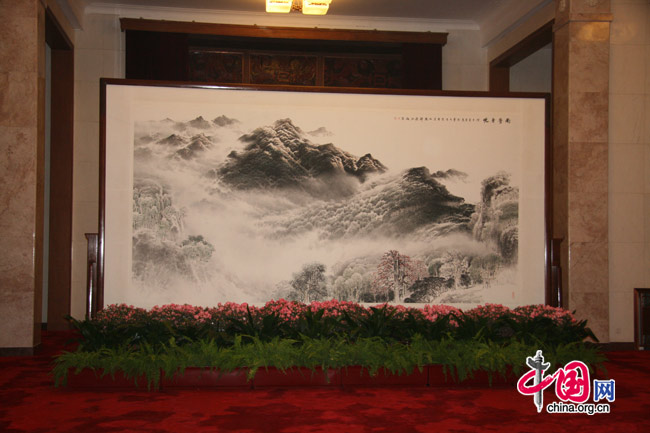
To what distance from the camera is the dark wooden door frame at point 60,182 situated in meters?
8.70

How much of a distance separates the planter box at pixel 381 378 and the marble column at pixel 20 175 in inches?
134

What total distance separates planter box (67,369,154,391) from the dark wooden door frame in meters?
4.12

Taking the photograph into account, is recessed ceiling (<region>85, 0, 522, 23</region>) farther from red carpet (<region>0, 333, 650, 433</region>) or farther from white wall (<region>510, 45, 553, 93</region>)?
red carpet (<region>0, 333, 650, 433</region>)

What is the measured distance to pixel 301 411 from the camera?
4.15 meters

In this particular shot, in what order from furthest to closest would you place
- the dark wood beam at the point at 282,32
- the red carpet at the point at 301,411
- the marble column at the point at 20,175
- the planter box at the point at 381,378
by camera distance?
the dark wood beam at the point at 282,32
the marble column at the point at 20,175
the planter box at the point at 381,378
the red carpet at the point at 301,411

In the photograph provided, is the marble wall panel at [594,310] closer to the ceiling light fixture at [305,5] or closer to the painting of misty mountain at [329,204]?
the painting of misty mountain at [329,204]

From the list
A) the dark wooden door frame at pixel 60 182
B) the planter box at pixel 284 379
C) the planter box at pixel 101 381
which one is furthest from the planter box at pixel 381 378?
the dark wooden door frame at pixel 60 182

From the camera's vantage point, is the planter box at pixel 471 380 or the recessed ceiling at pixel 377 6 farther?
the recessed ceiling at pixel 377 6

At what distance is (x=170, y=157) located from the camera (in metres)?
5.87

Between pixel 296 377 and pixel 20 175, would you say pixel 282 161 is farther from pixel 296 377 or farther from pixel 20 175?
pixel 20 175

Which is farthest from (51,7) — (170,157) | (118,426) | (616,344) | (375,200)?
(616,344)

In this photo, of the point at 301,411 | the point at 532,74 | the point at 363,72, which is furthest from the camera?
the point at 532,74

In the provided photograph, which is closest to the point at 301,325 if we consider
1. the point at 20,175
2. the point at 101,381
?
the point at 101,381

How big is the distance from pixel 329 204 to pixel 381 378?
1800 millimetres
